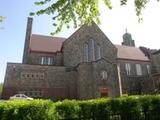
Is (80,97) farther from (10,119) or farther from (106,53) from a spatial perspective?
(10,119)

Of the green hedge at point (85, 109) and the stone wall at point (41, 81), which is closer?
the green hedge at point (85, 109)

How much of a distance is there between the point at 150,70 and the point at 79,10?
3554 cm

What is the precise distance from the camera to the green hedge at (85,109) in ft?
24.9

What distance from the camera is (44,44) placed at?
34.9m

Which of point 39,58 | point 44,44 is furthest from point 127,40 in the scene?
point 39,58

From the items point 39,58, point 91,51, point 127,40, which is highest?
point 127,40

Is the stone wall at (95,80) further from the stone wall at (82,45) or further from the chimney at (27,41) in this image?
the chimney at (27,41)

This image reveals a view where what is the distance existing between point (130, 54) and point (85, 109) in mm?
33333

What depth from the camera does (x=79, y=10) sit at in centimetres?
873

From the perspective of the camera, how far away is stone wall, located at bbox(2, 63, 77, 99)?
25.7 m

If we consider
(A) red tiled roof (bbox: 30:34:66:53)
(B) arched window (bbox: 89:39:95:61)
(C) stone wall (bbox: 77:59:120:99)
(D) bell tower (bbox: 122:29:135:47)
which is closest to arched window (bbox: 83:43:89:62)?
(B) arched window (bbox: 89:39:95:61)

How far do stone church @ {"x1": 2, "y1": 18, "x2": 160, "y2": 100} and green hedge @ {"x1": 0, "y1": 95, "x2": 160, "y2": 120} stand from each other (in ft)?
48.8

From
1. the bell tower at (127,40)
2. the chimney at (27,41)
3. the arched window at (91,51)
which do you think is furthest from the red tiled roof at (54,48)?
the arched window at (91,51)

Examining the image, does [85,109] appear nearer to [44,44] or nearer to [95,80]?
[95,80]
